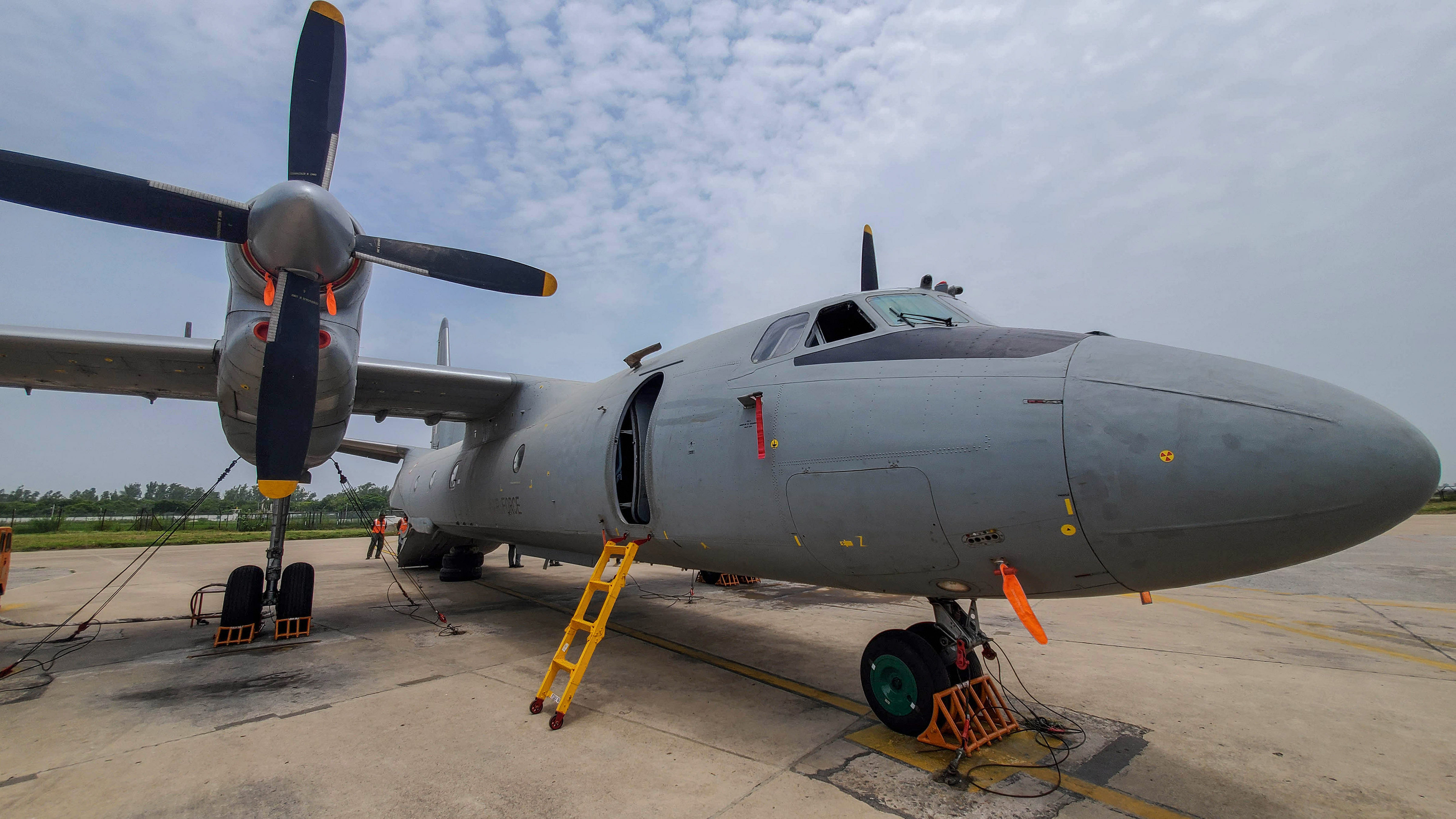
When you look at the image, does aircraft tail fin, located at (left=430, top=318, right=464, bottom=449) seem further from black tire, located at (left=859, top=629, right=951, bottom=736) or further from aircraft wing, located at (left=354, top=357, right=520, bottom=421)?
black tire, located at (left=859, top=629, right=951, bottom=736)

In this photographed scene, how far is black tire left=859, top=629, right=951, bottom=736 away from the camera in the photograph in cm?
408

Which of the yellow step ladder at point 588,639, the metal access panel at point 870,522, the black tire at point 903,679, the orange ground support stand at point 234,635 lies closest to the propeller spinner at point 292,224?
the orange ground support stand at point 234,635

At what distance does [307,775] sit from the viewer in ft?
12.3

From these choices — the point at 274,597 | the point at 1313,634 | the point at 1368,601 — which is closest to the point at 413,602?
the point at 274,597

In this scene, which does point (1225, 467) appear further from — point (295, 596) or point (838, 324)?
point (295, 596)

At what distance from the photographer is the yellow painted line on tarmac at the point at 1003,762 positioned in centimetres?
336

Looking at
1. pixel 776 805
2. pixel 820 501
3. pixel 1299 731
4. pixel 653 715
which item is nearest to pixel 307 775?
pixel 653 715

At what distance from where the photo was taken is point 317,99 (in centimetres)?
607

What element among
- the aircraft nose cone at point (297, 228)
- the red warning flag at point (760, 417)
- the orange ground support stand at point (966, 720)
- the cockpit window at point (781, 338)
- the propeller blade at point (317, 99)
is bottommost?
the orange ground support stand at point (966, 720)

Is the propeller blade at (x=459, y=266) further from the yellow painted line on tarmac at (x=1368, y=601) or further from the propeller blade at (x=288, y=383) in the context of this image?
the yellow painted line on tarmac at (x=1368, y=601)

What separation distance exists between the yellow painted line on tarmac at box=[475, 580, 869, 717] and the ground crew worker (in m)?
9.79

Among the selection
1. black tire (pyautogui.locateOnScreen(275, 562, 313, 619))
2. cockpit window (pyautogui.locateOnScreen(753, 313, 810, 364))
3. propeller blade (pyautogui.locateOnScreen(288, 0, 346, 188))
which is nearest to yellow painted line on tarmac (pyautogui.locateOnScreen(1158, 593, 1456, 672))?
cockpit window (pyautogui.locateOnScreen(753, 313, 810, 364))

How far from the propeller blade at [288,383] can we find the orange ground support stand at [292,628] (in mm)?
2746

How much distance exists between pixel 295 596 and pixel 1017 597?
28.4 ft
